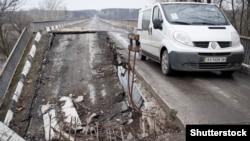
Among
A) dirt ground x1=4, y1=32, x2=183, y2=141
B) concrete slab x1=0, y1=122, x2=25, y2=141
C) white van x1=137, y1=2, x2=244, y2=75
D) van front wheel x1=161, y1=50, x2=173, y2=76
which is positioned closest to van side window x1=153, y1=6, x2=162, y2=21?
white van x1=137, y1=2, x2=244, y2=75

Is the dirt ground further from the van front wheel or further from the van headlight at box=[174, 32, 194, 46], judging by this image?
the van headlight at box=[174, 32, 194, 46]

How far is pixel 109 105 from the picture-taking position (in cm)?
672

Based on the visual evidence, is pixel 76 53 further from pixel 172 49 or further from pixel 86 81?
pixel 172 49

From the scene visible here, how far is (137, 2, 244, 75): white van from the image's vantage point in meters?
7.28

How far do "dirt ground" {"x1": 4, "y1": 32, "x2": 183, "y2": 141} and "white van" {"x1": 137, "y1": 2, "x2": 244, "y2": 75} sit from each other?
5.22 feet

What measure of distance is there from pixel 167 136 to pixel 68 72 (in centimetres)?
527

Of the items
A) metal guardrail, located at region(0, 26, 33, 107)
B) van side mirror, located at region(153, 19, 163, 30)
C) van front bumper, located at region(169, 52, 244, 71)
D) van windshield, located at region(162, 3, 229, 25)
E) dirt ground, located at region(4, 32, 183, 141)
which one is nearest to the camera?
dirt ground, located at region(4, 32, 183, 141)

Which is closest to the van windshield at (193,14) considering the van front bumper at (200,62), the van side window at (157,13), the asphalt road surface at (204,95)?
the van side window at (157,13)

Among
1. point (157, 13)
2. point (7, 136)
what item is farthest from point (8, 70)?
point (157, 13)

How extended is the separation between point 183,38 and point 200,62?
73cm

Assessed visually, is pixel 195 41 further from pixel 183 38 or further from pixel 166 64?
pixel 166 64

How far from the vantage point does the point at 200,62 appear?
729 centimetres

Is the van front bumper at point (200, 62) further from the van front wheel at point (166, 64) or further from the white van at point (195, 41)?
the van front wheel at point (166, 64)

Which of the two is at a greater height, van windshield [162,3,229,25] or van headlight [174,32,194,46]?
van windshield [162,3,229,25]
